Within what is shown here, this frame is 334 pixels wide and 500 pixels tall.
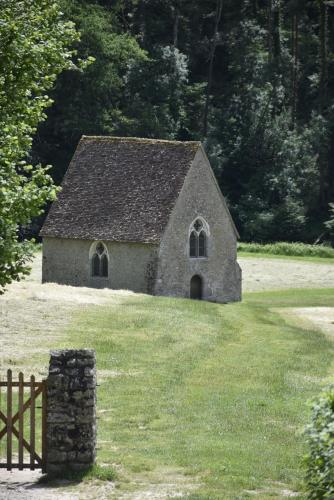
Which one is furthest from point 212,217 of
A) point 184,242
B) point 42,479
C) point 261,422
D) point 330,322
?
point 42,479

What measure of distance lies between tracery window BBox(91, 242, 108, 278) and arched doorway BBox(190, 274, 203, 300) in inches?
187

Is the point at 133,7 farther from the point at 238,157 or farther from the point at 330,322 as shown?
the point at 330,322

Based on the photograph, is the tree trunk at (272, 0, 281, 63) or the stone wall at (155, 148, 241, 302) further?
the tree trunk at (272, 0, 281, 63)

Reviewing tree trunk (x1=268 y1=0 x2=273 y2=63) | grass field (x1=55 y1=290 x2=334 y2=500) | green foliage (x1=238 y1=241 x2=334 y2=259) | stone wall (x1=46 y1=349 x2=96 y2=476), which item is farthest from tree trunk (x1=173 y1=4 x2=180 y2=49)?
stone wall (x1=46 y1=349 x2=96 y2=476)

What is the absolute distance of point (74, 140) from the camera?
95.7 m

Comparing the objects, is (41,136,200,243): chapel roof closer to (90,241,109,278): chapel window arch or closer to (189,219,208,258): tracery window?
(90,241,109,278): chapel window arch

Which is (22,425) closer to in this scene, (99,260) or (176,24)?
(99,260)

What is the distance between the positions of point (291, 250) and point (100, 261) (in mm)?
29151

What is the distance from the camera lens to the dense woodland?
9494 cm

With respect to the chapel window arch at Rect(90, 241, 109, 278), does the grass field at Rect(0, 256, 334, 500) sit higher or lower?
lower

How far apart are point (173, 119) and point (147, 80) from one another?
380 centimetres

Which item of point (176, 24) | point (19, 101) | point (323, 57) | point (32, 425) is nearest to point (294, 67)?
point (323, 57)

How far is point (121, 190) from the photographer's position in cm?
6525

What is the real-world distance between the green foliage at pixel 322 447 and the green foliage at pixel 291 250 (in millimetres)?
69782
